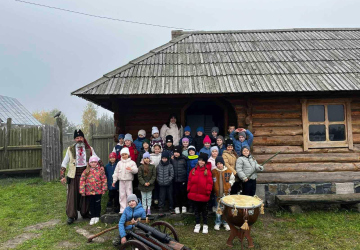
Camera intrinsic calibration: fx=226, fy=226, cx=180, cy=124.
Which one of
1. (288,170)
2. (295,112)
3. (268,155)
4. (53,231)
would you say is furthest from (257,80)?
(53,231)

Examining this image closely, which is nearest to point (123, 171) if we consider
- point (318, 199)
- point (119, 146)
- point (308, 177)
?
point (119, 146)

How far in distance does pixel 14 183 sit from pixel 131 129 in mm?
5282

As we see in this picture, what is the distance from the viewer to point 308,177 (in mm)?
5797

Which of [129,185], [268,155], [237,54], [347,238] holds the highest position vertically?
[237,54]

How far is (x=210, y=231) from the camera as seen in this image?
14.3ft

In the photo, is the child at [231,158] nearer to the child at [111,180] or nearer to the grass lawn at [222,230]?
the grass lawn at [222,230]

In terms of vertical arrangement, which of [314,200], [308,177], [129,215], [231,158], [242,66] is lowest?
[314,200]

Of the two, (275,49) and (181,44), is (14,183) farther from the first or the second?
(275,49)

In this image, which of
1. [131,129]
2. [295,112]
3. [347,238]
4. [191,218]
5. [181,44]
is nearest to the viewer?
[347,238]

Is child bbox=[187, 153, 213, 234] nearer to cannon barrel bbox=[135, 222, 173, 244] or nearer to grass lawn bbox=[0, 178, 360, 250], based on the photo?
grass lawn bbox=[0, 178, 360, 250]

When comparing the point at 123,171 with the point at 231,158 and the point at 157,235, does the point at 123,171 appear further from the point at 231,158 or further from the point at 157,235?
the point at 231,158

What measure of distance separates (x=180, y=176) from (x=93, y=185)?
1809 millimetres

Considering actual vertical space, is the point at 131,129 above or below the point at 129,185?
above

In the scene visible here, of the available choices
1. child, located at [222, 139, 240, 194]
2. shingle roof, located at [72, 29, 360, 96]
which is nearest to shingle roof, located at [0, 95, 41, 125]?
shingle roof, located at [72, 29, 360, 96]
